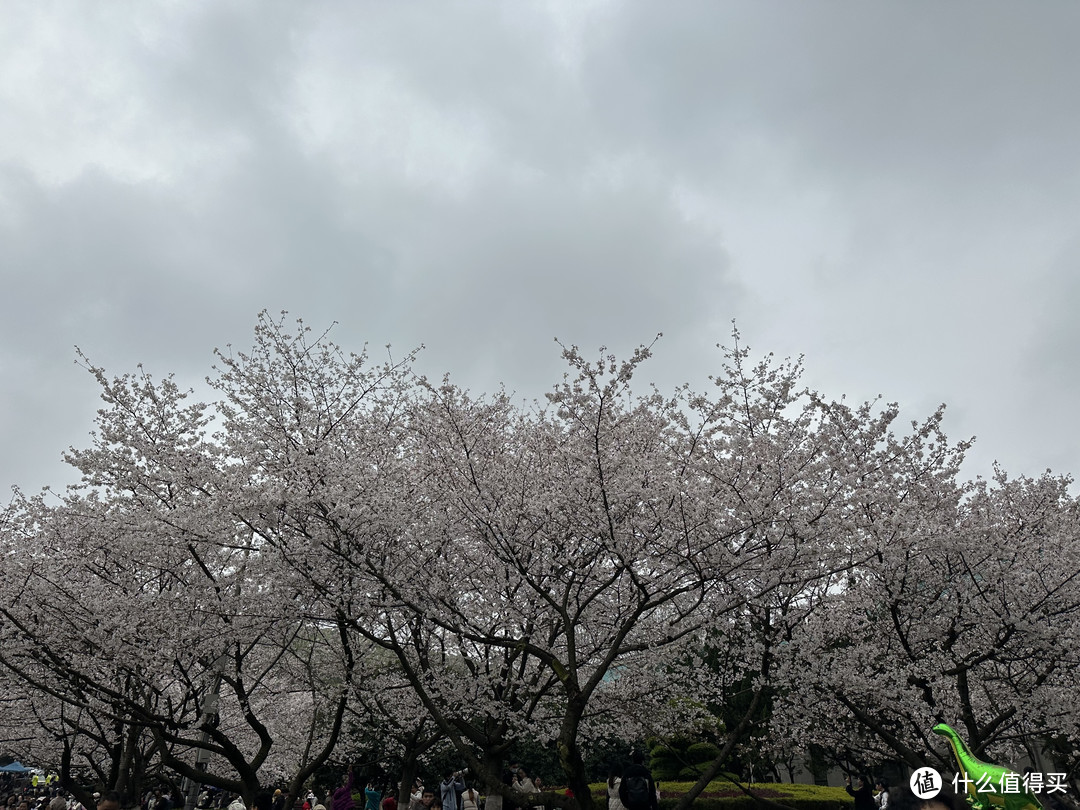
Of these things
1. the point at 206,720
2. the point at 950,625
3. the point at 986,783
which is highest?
the point at 950,625

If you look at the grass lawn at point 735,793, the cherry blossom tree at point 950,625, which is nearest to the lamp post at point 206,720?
the cherry blossom tree at point 950,625

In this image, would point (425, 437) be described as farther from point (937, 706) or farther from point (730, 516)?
point (937, 706)

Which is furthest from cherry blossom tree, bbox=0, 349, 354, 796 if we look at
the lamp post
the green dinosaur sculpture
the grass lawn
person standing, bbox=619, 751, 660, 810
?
the grass lawn

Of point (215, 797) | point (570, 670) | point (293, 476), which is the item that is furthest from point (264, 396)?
point (215, 797)

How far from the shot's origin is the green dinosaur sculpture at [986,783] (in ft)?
12.4

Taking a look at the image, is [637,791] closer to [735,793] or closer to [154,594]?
[154,594]

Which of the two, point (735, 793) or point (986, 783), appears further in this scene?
point (735, 793)

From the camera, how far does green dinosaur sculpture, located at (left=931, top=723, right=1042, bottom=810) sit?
12.4 ft

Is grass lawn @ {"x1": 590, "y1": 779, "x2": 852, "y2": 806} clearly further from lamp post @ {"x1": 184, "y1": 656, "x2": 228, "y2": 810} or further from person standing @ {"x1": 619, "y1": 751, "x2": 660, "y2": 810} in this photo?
lamp post @ {"x1": 184, "y1": 656, "x2": 228, "y2": 810}

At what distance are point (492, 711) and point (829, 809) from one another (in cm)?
1037

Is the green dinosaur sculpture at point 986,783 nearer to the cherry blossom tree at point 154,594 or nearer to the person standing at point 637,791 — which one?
the person standing at point 637,791

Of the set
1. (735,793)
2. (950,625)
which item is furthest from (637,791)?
(735,793)

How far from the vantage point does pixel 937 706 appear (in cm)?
892

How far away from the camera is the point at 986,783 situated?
3.90 meters
